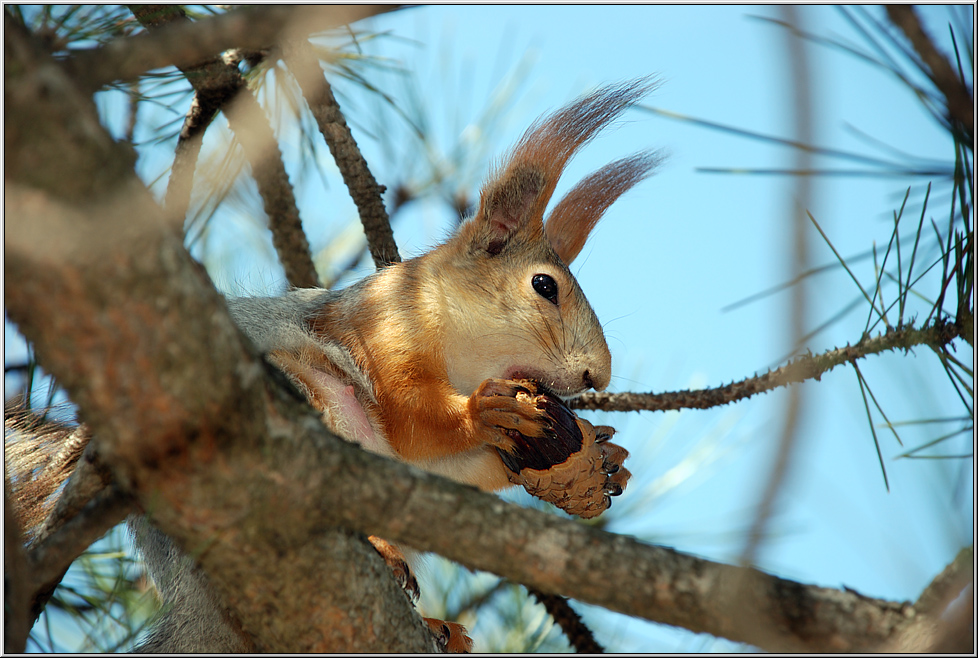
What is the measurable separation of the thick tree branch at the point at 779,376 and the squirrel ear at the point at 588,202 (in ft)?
1.99

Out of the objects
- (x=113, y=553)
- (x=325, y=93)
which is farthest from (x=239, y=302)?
(x=113, y=553)

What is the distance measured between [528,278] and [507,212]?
0.25m

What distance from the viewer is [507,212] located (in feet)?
7.29

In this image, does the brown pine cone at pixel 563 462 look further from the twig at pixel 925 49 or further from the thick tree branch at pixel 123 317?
the twig at pixel 925 49

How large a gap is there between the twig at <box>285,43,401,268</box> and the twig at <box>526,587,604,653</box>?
43.4 inches

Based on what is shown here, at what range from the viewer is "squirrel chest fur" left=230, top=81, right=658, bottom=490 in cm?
176

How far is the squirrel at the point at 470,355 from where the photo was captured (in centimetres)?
164

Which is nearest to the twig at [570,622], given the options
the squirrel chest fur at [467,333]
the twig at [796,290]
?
the squirrel chest fur at [467,333]

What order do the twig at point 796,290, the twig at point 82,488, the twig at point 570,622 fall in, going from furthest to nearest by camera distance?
1. the twig at point 570,622
2. the twig at point 82,488
3. the twig at point 796,290

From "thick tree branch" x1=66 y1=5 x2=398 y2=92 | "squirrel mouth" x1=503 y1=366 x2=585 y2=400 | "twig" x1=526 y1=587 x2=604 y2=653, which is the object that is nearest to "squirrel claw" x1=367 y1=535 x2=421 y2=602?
"twig" x1=526 y1=587 x2=604 y2=653

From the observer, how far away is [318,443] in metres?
0.87

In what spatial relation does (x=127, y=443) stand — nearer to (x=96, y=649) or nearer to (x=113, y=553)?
(x=96, y=649)

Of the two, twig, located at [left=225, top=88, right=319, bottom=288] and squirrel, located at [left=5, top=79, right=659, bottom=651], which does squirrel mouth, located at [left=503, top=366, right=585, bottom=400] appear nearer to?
squirrel, located at [left=5, top=79, right=659, bottom=651]

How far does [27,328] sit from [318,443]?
322 mm
